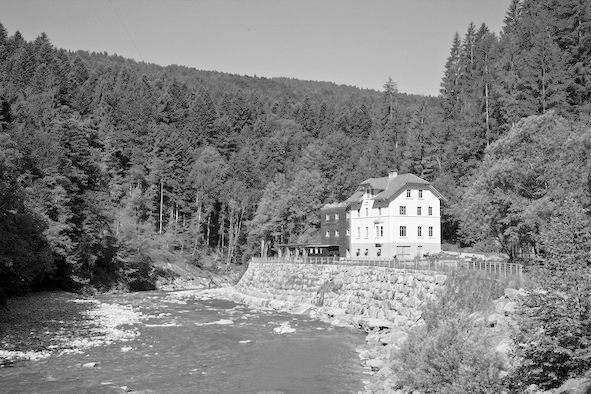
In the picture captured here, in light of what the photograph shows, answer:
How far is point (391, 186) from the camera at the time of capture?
6488cm

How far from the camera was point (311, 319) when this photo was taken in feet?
141

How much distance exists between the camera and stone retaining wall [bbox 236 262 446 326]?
3672cm

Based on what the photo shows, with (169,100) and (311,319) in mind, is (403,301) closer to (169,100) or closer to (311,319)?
(311,319)

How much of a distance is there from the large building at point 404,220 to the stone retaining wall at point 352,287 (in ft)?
40.1

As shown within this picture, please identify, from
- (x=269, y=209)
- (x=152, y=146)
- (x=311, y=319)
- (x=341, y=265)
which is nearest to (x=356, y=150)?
(x=269, y=209)

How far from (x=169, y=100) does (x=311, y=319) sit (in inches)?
3921

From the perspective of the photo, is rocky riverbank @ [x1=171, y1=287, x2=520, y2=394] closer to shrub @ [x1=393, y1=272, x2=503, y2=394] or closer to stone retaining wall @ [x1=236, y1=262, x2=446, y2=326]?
shrub @ [x1=393, y1=272, x2=503, y2=394]

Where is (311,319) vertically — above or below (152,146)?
below

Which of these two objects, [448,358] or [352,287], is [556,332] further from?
[352,287]

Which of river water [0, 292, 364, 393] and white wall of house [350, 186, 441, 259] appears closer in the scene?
river water [0, 292, 364, 393]

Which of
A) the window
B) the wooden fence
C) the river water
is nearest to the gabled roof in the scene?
the window

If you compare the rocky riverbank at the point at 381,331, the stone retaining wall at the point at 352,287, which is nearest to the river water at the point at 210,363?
the rocky riverbank at the point at 381,331

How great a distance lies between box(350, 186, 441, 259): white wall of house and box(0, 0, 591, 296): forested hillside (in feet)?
12.7

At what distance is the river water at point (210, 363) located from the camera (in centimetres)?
2242
